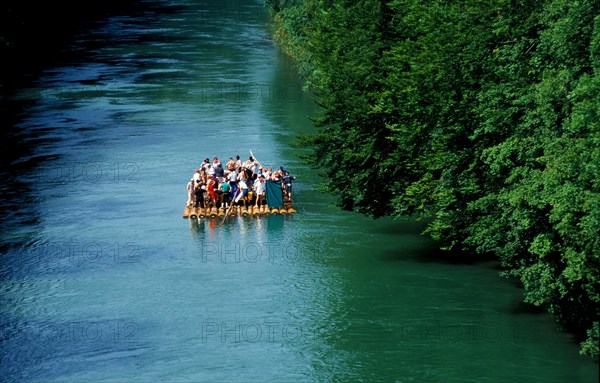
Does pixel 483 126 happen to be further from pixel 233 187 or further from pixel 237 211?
pixel 233 187

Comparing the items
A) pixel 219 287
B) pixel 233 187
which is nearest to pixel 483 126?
pixel 219 287

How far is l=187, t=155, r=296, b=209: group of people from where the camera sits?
48656 mm

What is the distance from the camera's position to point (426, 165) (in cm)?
3738

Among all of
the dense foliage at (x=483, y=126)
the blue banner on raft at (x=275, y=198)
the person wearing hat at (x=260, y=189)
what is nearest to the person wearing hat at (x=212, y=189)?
the person wearing hat at (x=260, y=189)

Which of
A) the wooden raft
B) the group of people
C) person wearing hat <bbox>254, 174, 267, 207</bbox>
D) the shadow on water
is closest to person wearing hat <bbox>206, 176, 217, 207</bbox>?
the group of people

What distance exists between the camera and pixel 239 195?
49.1 m

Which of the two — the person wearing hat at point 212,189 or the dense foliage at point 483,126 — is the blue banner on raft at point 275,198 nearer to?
the person wearing hat at point 212,189

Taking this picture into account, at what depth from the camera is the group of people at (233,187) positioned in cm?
4866

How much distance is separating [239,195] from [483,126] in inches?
671

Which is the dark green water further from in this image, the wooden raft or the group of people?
the group of people

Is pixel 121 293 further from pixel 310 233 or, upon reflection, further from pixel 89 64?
pixel 89 64

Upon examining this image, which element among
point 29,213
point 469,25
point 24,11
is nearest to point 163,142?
point 29,213

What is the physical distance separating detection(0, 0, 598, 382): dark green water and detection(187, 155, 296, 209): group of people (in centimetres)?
117

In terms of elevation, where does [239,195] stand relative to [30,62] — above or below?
above
